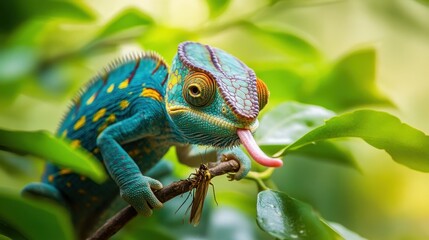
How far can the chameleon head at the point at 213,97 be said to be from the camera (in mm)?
1071

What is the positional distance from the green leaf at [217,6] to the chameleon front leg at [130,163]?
0.52m

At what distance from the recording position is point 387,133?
1.01 meters

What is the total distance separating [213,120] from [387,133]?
307 millimetres

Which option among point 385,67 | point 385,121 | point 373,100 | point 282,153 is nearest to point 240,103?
point 282,153

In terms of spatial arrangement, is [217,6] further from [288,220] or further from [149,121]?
[288,220]

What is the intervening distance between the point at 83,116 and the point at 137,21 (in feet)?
1.20

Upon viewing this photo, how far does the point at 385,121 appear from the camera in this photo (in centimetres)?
101

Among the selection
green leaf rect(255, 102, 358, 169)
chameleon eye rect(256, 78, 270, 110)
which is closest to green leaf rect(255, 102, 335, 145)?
green leaf rect(255, 102, 358, 169)

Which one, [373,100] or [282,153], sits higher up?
[282,153]

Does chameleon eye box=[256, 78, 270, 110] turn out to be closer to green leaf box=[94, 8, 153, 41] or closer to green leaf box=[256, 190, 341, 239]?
green leaf box=[256, 190, 341, 239]

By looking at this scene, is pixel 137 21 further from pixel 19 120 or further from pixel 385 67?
pixel 385 67

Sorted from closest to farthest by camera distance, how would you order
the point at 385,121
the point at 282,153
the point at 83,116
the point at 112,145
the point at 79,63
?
the point at 385,121 < the point at 282,153 < the point at 112,145 < the point at 83,116 < the point at 79,63

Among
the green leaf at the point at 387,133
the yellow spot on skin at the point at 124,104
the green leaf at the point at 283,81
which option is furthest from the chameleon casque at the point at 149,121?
the green leaf at the point at 283,81

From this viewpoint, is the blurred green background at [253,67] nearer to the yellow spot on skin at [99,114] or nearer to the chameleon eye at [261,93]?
the yellow spot on skin at [99,114]
